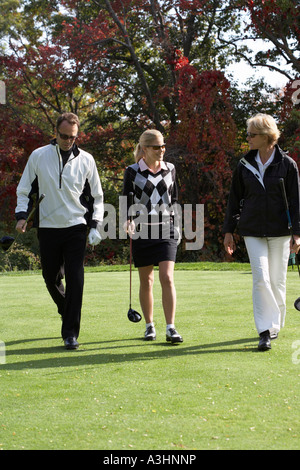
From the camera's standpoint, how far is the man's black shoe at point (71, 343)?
6.44 m

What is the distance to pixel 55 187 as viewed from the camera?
6742 mm

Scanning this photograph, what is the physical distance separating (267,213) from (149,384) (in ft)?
7.33

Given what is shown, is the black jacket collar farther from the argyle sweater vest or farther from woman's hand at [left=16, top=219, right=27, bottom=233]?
woman's hand at [left=16, top=219, right=27, bottom=233]

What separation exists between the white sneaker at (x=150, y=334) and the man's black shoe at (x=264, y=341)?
1.15 m

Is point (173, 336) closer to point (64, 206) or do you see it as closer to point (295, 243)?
point (295, 243)

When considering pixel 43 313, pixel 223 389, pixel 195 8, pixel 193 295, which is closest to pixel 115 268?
pixel 193 295

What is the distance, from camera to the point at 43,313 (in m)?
8.71

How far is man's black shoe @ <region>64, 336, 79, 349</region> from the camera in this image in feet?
21.1
